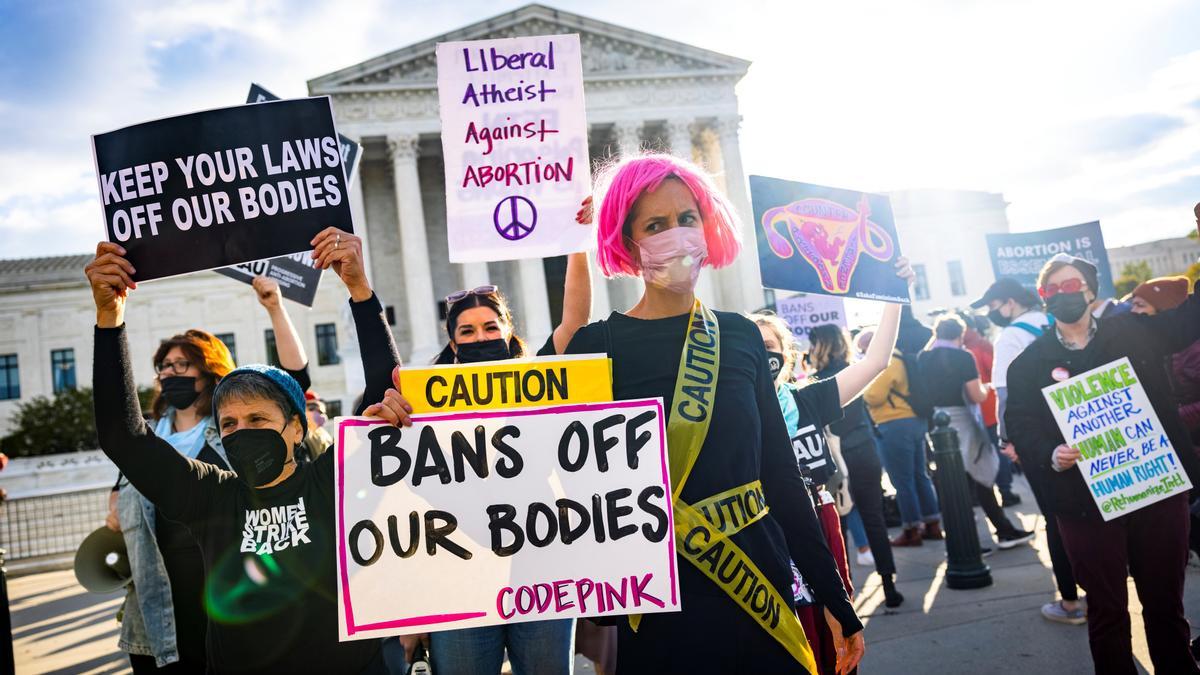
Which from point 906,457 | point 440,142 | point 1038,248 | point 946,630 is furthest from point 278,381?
point 440,142

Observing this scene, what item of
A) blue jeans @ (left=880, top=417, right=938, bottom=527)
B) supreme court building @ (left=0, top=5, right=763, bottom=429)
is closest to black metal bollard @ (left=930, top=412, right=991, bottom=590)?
blue jeans @ (left=880, top=417, right=938, bottom=527)

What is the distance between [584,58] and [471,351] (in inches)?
1262

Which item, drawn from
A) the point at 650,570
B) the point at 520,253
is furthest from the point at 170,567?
the point at 650,570

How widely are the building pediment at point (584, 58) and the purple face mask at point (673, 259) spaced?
3330 centimetres

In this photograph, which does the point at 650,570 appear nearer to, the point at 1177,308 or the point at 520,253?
the point at 520,253

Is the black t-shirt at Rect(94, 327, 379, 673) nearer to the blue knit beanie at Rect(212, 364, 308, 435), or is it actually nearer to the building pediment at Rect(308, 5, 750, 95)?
the blue knit beanie at Rect(212, 364, 308, 435)

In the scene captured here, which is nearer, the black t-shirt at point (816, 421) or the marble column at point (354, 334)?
the black t-shirt at point (816, 421)

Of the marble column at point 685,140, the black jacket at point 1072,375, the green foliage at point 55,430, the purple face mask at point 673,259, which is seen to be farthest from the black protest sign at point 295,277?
the green foliage at point 55,430

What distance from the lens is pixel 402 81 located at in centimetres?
3403

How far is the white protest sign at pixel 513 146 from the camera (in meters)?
3.07

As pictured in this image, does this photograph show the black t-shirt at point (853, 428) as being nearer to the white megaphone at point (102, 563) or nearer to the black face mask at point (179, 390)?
the black face mask at point (179, 390)

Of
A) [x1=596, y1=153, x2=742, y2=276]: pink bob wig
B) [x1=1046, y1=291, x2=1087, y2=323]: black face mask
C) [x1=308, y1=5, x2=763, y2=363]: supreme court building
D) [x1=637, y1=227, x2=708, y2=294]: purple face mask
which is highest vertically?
[x1=308, y1=5, x2=763, y2=363]: supreme court building

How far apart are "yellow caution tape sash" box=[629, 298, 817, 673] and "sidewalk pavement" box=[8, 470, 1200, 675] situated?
2.70m

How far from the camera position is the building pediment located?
3356 centimetres
